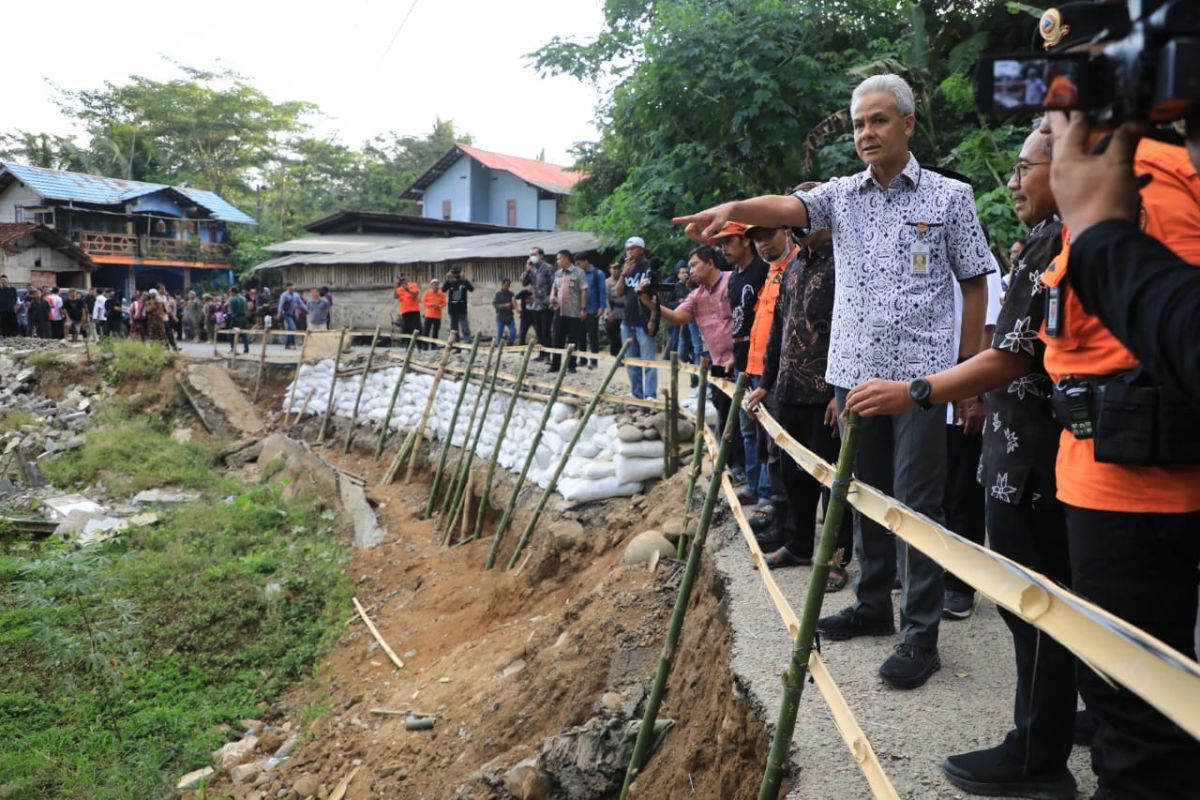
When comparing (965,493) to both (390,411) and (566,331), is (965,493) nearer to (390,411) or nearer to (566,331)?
(566,331)

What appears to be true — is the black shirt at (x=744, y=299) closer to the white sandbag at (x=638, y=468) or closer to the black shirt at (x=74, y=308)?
the white sandbag at (x=638, y=468)

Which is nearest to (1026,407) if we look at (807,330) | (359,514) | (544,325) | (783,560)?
(807,330)

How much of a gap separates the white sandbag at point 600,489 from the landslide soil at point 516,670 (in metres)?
0.10

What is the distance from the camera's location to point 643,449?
618 centimetres

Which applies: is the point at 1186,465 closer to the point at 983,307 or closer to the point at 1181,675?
the point at 1181,675

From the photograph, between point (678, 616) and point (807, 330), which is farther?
point (807, 330)

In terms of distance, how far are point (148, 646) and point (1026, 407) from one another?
6.17 m

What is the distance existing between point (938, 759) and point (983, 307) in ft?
4.57

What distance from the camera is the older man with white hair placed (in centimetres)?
262

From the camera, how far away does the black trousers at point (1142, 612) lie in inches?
55.9

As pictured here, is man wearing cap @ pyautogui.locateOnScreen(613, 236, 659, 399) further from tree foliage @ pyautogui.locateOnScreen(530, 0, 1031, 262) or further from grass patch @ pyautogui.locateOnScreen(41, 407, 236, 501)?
grass patch @ pyautogui.locateOnScreen(41, 407, 236, 501)

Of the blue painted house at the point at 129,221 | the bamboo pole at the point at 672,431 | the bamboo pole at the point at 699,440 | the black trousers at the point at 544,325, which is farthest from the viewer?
the blue painted house at the point at 129,221

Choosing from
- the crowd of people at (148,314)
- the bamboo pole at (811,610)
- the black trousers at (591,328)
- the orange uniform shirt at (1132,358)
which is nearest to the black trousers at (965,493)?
the bamboo pole at (811,610)

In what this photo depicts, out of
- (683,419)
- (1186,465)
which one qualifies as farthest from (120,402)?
(1186,465)
